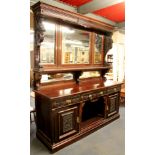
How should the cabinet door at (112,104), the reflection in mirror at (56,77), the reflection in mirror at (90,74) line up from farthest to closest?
the reflection in mirror at (90,74)
the cabinet door at (112,104)
the reflection in mirror at (56,77)

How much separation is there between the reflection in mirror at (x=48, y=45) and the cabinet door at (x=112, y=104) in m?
1.47

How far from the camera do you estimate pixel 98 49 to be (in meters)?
3.55

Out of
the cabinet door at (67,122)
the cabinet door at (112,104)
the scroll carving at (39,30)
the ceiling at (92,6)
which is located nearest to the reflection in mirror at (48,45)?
the scroll carving at (39,30)

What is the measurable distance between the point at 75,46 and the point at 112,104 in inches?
59.2

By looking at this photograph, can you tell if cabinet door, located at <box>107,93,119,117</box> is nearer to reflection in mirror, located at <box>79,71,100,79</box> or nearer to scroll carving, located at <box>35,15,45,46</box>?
reflection in mirror, located at <box>79,71,100,79</box>

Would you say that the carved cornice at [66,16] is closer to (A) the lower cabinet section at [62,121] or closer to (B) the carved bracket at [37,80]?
(B) the carved bracket at [37,80]

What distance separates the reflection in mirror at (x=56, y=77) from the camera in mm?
2631

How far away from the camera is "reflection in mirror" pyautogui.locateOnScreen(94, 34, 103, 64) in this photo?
137 inches

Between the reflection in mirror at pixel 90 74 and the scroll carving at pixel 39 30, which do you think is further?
the reflection in mirror at pixel 90 74

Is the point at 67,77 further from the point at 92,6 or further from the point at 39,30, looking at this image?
the point at 92,6

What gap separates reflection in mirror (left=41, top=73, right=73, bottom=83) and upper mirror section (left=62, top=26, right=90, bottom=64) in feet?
0.87

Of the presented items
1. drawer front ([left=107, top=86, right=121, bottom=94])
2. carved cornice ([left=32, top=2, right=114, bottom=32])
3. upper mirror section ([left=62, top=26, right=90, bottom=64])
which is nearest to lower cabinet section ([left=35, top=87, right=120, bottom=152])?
Result: drawer front ([left=107, top=86, right=121, bottom=94])

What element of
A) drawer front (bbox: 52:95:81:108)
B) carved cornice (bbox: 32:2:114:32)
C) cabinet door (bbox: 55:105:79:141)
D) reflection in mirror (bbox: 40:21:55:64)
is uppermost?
carved cornice (bbox: 32:2:114:32)

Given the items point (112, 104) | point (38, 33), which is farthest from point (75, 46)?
point (112, 104)
